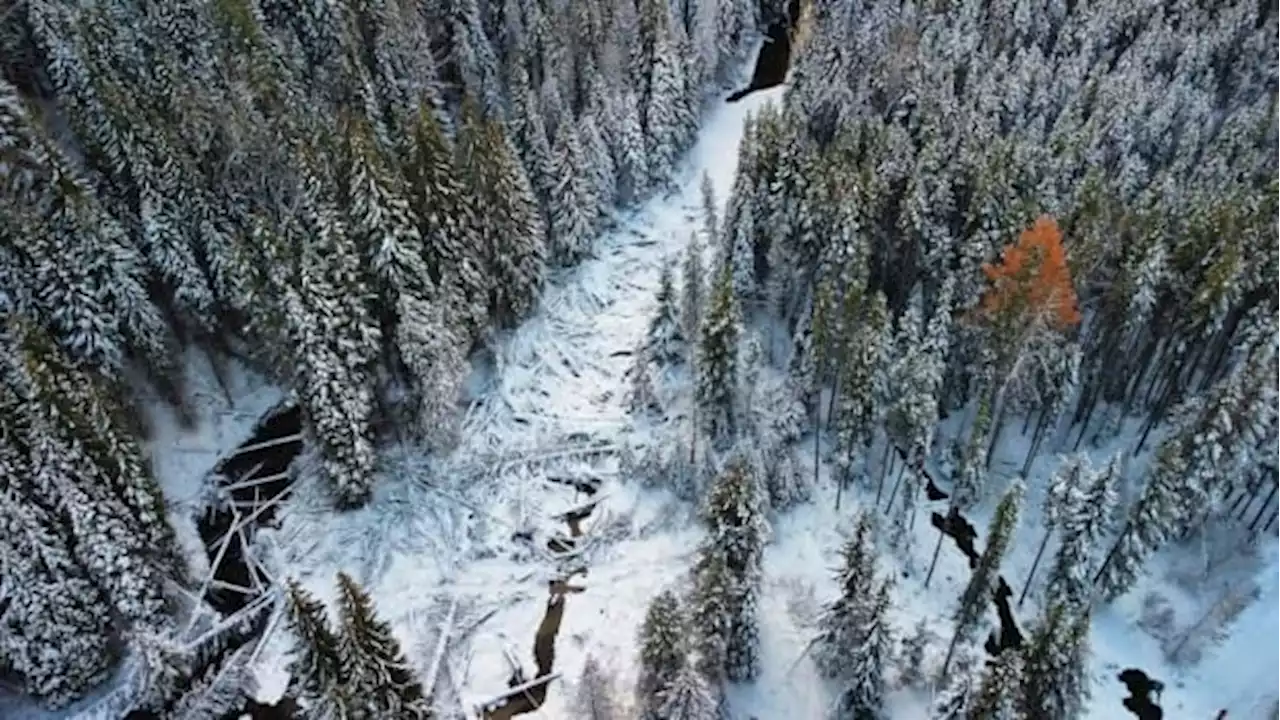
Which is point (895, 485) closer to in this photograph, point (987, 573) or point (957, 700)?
point (987, 573)

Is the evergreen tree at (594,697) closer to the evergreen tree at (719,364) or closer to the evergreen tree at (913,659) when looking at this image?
the evergreen tree at (913,659)

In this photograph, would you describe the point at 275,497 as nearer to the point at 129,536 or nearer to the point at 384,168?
the point at 129,536

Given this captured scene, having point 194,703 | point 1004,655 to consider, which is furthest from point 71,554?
point 1004,655

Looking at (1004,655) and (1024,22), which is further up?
(1024,22)

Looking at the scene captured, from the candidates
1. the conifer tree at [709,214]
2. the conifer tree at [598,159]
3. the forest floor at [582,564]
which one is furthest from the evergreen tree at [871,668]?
the conifer tree at [598,159]

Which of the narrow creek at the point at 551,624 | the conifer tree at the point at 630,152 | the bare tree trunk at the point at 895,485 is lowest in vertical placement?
the narrow creek at the point at 551,624

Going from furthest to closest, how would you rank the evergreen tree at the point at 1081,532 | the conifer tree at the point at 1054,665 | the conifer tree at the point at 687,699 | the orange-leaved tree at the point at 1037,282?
the orange-leaved tree at the point at 1037,282 → the evergreen tree at the point at 1081,532 → the conifer tree at the point at 687,699 → the conifer tree at the point at 1054,665

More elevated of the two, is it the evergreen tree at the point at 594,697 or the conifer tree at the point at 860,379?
the conifer tree at the point at 860,379
